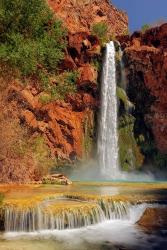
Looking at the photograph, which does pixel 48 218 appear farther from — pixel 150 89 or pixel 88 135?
pixel 150 89

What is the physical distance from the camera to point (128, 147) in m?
45.6

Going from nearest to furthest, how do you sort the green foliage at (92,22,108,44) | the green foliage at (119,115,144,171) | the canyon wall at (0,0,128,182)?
the canyon wall at (0,0,128,182), the green foliage at (119,115,144,171), the green foliage at (92,22,108,44)

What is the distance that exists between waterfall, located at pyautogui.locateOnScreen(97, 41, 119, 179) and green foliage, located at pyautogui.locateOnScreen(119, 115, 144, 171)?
69 centimetres

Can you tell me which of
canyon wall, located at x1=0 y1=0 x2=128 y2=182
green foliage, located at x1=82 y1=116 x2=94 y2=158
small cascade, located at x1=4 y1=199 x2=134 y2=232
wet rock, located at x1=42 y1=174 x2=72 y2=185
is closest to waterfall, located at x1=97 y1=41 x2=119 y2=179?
canyon wall, located at x1=0 y1=0 x2=128 y2=182

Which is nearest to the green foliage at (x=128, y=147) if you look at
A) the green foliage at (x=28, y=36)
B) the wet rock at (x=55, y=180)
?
the wet rock at (x=55, y=180)

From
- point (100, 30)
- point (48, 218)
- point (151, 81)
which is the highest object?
point (100, 30)

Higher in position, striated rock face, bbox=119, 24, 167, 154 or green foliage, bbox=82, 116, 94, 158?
striated rock face, bbox=119, 24, 167, 154

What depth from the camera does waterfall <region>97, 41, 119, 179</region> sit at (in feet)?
145

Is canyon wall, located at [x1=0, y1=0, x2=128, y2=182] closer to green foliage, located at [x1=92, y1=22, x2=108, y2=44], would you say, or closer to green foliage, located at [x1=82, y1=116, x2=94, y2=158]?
green foliage, located at [x1=82, y1=116, x2=94, y2=158]

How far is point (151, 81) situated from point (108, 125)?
719 centimetres

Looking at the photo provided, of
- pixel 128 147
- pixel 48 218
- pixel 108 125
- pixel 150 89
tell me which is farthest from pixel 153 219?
pixel 150 89

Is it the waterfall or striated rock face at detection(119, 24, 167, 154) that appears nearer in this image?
the waterfall

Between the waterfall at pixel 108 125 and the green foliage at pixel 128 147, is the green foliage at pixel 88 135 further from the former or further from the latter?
the green foliage at pixel 128 147

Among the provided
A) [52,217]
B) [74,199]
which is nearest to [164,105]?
[74,199]
